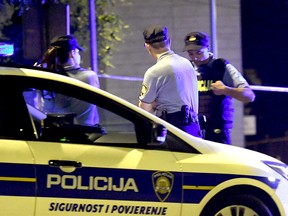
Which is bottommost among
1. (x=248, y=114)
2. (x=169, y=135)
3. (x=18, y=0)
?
(x=248, y=114)

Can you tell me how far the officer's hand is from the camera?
7.02m

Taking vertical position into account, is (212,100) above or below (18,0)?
below

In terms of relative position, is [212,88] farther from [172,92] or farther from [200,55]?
[172,92]

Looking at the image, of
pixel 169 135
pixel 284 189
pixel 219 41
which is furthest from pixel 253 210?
pixel 219 41

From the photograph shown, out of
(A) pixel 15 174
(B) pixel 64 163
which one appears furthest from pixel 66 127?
(A) pixel 15 174

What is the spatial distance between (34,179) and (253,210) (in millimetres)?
1606

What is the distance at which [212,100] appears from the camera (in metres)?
7.27

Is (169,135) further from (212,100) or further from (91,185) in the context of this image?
(212,100)

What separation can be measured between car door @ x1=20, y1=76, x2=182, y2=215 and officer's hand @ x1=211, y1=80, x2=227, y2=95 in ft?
6.25

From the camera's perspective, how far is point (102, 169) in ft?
16.6

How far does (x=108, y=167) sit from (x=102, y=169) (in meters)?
0.04

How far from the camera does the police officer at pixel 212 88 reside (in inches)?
283

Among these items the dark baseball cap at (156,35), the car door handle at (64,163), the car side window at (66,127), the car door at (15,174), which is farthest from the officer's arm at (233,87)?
the car door at (15,174)

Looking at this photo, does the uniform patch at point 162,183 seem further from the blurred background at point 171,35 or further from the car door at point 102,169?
the blurred background at point 171,35
